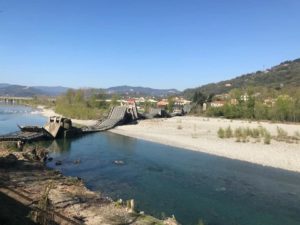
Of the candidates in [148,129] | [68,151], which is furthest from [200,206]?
[148,129]

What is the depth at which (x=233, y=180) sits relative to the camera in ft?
89.7

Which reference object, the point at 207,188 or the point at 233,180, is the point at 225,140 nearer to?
the point at 233,180

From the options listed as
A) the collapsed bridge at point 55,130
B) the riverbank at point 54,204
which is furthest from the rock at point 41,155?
the collapsed bridge at point 55,130

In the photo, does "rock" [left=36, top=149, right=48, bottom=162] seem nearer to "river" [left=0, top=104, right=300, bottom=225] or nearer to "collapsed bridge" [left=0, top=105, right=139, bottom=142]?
"river" [left=0, top=104, right=300, bottom=225]

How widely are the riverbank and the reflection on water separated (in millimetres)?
2497

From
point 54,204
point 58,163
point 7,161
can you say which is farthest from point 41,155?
point 54,204

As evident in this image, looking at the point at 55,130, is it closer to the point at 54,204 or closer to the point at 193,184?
the point at 193,184

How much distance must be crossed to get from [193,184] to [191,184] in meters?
0.14

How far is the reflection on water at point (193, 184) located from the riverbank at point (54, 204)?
2.50 m

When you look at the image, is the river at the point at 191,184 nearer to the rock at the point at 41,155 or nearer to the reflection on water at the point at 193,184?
the reflection on water at the point at 193,184

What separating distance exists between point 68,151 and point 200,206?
22128mm

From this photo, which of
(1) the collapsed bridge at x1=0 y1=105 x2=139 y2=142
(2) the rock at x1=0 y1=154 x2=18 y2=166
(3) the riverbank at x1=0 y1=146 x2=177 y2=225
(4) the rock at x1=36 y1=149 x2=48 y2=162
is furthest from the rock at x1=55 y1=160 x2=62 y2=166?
(1) the collapsed bridge at x1=0 y1=105 x2=139 y2=142

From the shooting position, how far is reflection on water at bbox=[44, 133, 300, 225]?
1956 cm

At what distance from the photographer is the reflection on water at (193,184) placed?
19.6m
